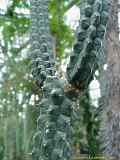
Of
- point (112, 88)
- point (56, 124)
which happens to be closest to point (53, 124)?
point (56, 124)

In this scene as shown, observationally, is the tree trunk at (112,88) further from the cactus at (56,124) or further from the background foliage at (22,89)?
the cactus at (56,124)

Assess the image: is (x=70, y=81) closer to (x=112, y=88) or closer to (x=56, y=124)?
(x=56, y=124)

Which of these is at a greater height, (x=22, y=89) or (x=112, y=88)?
(x=112, y=88)

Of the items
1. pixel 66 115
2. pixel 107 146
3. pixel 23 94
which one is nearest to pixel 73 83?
pixel 66 115

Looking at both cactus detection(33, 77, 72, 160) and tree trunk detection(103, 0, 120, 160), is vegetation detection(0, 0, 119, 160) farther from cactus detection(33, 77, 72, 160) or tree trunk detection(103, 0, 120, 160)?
tree trunk detection(103, 0, 120, 160)

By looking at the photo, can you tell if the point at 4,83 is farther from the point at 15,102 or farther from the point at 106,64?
the point at 106,64

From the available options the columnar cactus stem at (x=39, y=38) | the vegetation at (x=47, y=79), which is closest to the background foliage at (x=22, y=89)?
the vegetation at (x=47, y=79)

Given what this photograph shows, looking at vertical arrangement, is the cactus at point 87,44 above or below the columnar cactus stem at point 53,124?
above

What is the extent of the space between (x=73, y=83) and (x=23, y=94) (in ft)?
20.4

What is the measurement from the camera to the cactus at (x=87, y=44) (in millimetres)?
3080

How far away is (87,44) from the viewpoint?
3.07 metres

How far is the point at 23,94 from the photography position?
30.5 ft

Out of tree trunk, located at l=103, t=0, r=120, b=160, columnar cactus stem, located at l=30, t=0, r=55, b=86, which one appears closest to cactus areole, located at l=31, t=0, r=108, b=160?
columnar cactus stem, located at l=30, t=0, r=55, b=86

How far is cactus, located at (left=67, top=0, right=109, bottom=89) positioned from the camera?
3.08 meters
